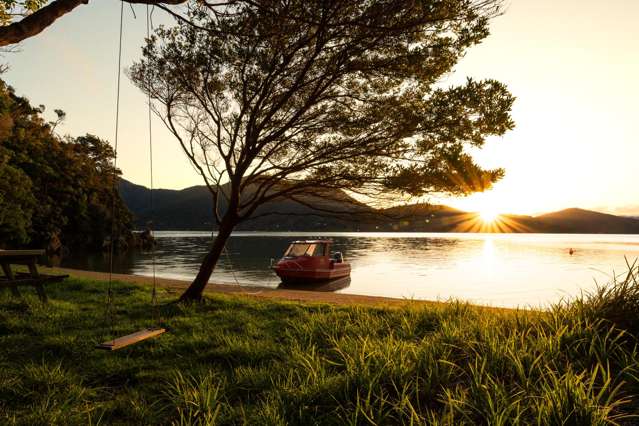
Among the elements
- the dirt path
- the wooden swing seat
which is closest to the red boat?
the dirt path

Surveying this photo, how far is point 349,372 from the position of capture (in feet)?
14.2

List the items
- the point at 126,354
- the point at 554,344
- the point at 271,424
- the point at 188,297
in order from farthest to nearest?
the point at 188,297, the point at 126,354, the point at 554,344, the point at 271,424

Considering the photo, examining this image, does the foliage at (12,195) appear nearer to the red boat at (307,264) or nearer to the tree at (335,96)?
the red boat at (307,264)

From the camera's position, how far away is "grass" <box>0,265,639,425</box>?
3.58m

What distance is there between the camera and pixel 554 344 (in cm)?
455

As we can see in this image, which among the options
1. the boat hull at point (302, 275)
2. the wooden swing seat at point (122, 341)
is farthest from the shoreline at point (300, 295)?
the boat hull at point (302, 275)

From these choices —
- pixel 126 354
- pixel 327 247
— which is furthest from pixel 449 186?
pixel 327 247

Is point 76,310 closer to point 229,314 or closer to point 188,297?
point 188,297

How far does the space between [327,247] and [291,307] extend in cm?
1934

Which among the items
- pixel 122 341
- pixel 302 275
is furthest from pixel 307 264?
pixel 122 341

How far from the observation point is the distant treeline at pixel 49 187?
32188 mm

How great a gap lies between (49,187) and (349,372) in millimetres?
62562

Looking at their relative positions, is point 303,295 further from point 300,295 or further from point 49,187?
point 49,187

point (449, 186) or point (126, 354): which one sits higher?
point (449, 186)
